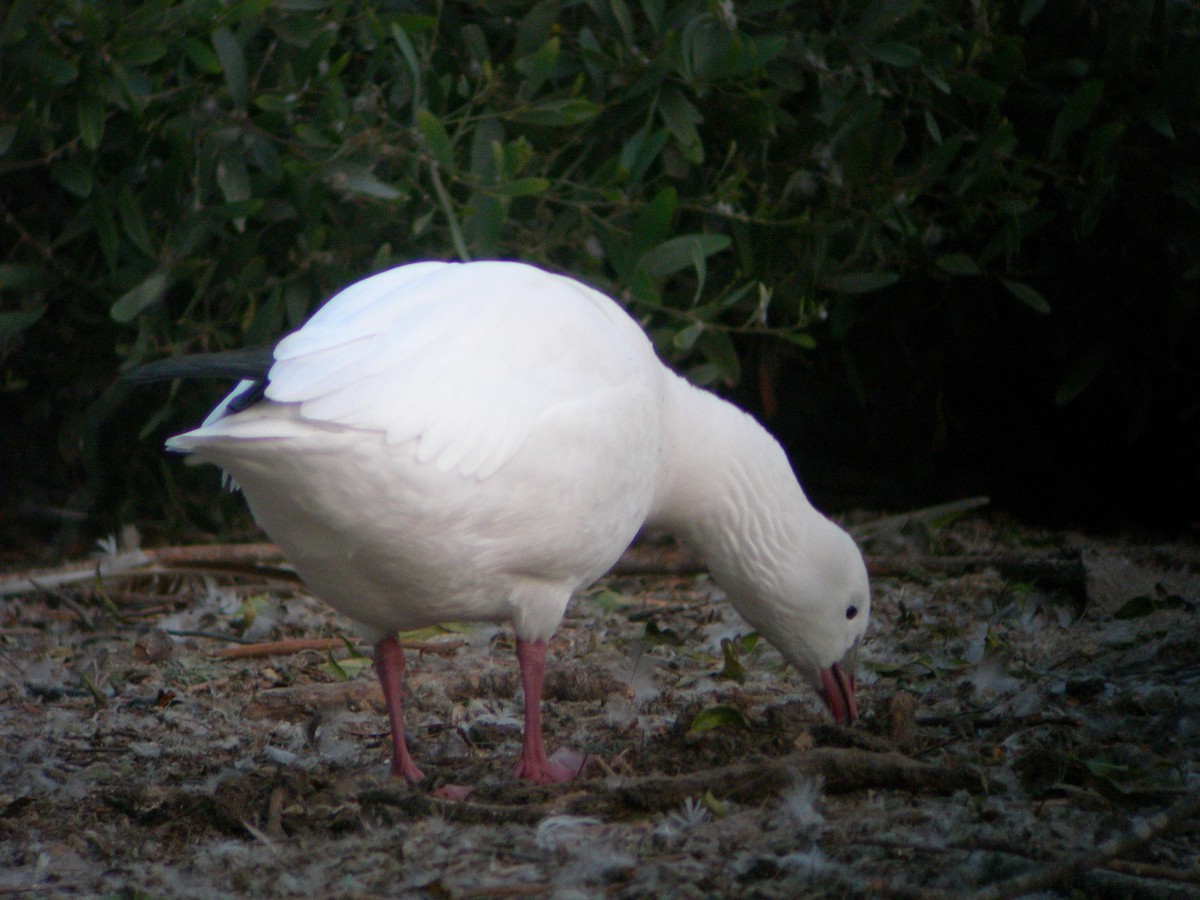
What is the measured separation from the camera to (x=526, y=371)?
9.54ft

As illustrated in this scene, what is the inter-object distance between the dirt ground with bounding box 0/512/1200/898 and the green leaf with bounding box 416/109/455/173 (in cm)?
149

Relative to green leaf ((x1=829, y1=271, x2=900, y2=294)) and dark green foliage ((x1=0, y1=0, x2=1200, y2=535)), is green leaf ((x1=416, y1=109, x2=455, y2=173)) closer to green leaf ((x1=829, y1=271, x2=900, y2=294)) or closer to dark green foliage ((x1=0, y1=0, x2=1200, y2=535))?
dark green foliage ((x1=0, y1=0, x2=1200, y2=535))

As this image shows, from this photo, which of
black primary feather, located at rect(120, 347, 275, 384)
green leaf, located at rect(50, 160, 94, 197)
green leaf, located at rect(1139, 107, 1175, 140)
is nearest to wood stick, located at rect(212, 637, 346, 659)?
green leaf, located at rect(50, 160, 94, 197)

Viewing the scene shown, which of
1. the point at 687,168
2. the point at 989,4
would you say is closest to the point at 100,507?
the point at 687,168

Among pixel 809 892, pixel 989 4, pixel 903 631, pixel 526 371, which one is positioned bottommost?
pixel 903 631

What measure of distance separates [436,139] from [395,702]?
158 cm

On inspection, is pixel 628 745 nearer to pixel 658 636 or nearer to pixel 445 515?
pixel 658 636

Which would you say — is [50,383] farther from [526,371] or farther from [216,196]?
[526,371]

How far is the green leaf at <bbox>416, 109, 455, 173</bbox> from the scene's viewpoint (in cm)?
376

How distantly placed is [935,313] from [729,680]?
2835mm

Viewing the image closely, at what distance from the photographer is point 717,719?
3.21 meters

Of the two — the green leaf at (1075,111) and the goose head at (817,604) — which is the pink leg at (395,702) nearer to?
the goose head at (817,604)

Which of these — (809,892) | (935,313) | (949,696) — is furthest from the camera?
(935,313)

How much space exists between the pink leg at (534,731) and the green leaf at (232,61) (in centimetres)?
188
